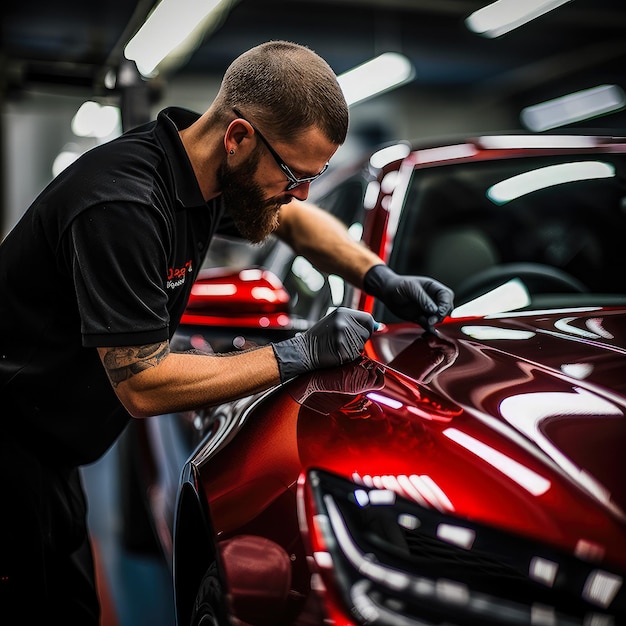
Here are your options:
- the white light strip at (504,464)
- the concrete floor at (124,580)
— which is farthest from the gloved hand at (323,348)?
the concrete floor at (124,580)

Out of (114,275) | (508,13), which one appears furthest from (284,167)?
(508,13)

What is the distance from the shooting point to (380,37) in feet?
33.8

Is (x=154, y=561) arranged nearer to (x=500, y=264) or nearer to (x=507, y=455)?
(x=500, y=264)

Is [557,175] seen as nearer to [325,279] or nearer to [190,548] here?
[325,279]

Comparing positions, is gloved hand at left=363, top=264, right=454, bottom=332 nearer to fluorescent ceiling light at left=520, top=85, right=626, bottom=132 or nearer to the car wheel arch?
the car wheel arch

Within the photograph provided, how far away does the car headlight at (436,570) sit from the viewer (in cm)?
96

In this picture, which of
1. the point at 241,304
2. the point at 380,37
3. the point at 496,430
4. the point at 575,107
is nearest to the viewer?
the point at 496,430

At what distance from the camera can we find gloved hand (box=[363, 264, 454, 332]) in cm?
176

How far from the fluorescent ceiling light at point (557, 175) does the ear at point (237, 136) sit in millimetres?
918

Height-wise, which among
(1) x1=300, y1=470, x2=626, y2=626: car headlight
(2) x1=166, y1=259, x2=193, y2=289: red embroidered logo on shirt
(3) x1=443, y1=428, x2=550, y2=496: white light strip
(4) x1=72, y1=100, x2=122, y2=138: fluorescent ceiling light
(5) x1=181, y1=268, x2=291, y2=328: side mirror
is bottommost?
(1) x1=300, y1=470, x2=626, y2=626: car headlight

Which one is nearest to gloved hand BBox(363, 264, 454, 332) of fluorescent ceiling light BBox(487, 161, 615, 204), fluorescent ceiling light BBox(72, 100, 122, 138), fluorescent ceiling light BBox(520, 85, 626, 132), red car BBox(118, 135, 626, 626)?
red car BBox(118, 135, 626, 626)

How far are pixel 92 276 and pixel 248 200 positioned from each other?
1.37ft

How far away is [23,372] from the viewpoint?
1645mm

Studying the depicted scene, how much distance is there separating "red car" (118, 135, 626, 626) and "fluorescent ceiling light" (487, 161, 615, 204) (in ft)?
0.53
